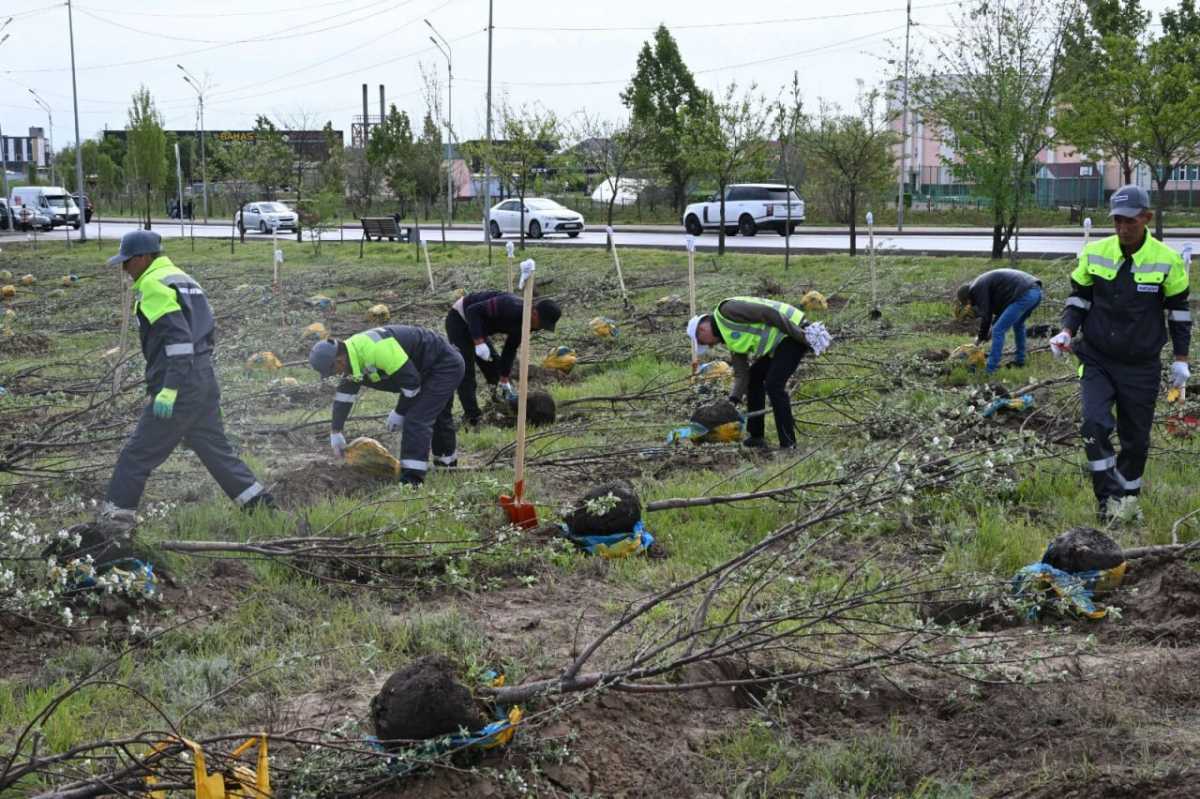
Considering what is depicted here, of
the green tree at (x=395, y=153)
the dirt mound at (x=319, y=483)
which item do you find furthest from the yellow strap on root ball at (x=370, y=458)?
the green tree at (x=395, y=153)

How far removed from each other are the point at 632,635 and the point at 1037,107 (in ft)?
51.3

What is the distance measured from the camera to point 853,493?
516 centimetres

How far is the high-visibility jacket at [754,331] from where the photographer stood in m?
8.82

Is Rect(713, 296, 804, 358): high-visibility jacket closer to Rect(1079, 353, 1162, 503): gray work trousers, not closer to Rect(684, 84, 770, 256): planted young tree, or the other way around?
Rect(1079, 353, 1162, 503): gray work trousers

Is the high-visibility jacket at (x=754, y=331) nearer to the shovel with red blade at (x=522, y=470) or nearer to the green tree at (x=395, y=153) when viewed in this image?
the shovel with red blade at (x=522, y=470)

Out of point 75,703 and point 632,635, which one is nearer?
point 75,703

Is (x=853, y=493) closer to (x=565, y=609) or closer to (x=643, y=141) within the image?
(x=565, y=609)

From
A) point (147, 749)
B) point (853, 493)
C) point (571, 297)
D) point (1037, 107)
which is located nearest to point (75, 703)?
point (147, 749)

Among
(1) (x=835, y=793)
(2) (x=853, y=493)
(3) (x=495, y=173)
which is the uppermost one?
(3) (x=495, y=173)

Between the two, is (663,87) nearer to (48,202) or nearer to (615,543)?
(48,202)

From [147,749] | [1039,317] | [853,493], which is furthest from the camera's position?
[1039,317]

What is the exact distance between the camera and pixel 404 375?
7.74 meters

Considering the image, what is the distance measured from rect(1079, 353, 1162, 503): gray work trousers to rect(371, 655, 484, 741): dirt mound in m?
4.21

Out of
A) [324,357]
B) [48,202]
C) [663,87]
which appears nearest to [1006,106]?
[324,357]
